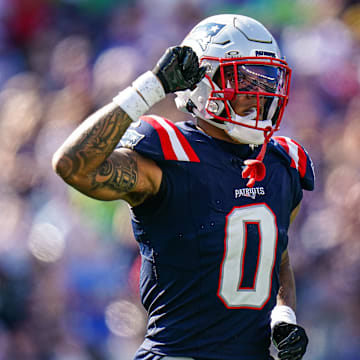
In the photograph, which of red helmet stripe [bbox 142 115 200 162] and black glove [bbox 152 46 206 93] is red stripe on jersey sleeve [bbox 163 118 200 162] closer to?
red helmet stripe [bbox 142 115 200 162]

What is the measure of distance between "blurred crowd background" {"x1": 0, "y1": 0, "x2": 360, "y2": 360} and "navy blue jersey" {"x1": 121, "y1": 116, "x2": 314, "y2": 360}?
7.07 feet

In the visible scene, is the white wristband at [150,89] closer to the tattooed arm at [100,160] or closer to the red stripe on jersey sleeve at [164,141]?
the tattooed arm at [100,160]

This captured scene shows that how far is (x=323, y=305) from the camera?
455 cm

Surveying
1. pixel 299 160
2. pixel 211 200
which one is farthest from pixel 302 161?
pixel 211 200

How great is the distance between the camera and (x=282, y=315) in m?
2.62

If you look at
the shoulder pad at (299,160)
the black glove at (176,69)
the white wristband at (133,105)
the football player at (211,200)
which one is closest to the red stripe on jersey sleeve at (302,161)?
the shoulder pad at (299,160)

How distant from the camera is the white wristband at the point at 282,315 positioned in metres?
2.59

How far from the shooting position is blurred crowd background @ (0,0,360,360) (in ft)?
15.0

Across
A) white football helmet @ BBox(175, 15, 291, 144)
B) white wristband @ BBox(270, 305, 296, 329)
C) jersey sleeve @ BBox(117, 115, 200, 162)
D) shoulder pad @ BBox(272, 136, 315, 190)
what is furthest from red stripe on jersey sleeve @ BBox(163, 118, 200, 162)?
white wristband @ BBox(270, 305, 296, 329)

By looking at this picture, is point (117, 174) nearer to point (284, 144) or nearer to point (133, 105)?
point (133, 105)

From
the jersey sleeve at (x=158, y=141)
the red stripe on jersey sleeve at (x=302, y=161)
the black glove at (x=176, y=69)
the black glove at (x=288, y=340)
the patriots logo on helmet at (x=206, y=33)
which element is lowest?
the black glove at (x=288, y=340)

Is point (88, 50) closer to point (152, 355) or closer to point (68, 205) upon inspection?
point (68, 205)

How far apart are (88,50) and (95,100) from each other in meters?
1.03

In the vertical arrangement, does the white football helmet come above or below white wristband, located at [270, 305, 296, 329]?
above
